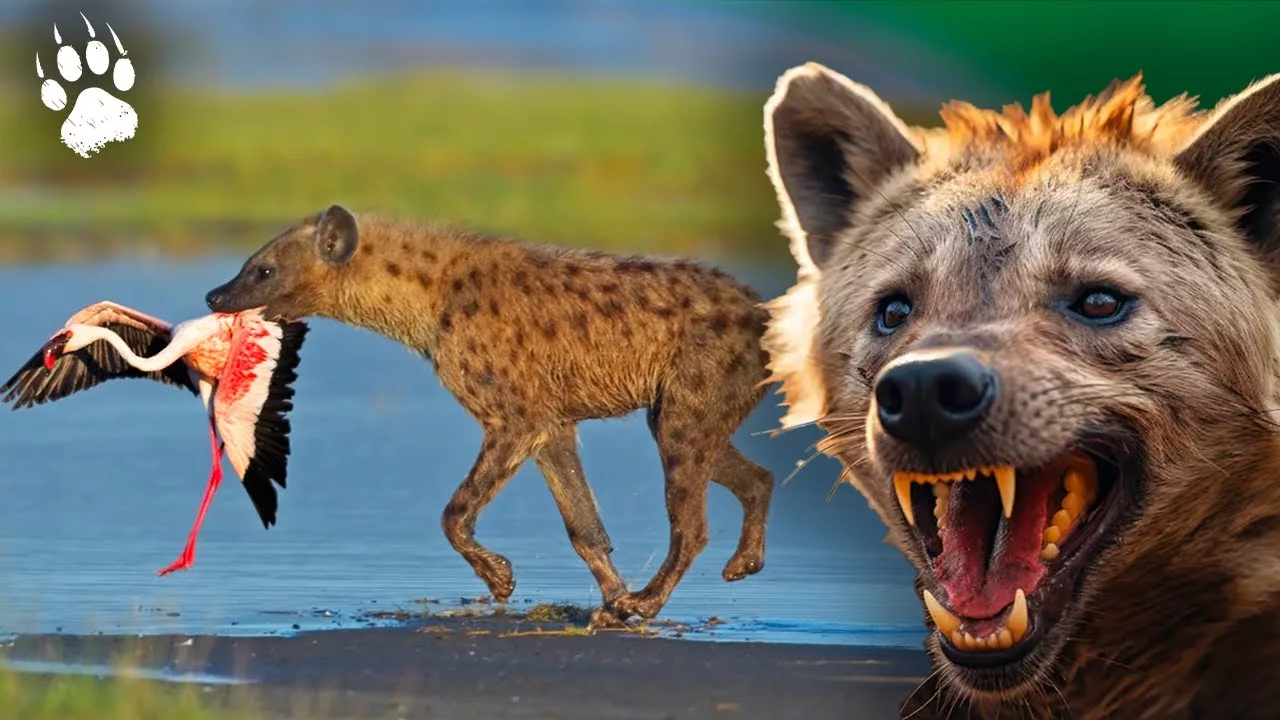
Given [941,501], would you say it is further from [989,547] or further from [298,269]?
[298,269]

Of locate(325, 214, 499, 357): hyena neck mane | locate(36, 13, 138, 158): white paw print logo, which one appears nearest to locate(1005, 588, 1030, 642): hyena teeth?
locate(325, 214, 499, 357): hyena neck mane

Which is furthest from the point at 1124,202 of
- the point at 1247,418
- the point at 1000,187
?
the point at 1247,418

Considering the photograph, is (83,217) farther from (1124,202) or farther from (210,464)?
(1124,202)

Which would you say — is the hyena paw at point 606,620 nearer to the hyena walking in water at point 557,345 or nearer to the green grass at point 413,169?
the hyena walking in water at point 557,345

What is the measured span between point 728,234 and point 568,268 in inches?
12.4

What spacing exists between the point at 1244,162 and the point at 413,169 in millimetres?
1665

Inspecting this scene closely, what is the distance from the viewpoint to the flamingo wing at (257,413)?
3.03 m

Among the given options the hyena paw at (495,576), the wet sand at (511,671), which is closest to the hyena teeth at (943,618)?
the wet sand at (511,671)

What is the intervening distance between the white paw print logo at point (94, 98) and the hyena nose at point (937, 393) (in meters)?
1.81

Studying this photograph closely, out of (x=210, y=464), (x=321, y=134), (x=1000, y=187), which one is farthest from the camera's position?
(x=321, y=134)

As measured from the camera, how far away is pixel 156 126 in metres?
3.41

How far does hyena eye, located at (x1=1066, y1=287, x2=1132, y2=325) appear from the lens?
2.16m

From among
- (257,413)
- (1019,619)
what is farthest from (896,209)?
(257,413)

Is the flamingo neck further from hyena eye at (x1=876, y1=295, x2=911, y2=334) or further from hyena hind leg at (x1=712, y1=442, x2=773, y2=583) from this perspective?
hyena eye at (x1=876, y1=295, x2=911, y2=334)
